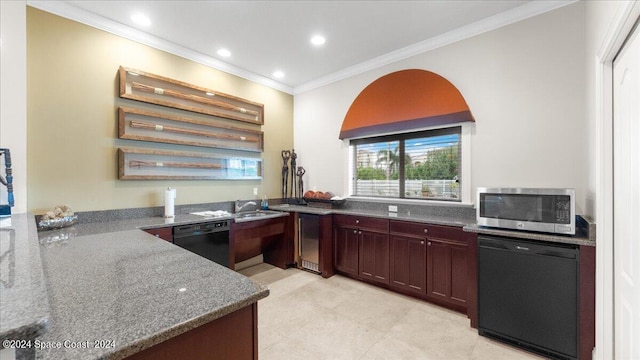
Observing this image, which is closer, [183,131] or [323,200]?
[183,131]

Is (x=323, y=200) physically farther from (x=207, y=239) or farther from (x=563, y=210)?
(x=563, y=210)

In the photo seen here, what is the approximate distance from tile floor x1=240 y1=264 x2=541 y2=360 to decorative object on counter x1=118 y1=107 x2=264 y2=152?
84.5 inches

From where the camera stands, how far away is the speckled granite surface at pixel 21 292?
0.57m

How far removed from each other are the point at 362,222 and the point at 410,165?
101cm

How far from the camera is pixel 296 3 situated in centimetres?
253

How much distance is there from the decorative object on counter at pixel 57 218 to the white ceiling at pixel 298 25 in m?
1.88

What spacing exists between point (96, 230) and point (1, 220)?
55 centimetres

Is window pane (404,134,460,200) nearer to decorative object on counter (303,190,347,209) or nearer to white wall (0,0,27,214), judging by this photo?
decorative object on counter (303,190,347,209)

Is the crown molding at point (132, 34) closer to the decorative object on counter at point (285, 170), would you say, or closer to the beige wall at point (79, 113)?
the beige wall at point (79, 113)

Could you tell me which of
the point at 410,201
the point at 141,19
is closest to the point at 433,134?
the point at 410,201

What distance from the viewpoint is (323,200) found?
4090 millimetres

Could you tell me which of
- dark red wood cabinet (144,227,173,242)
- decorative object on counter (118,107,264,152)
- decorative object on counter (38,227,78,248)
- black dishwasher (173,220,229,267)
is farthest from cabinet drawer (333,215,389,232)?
decorative object on counter (38,227,78,248)

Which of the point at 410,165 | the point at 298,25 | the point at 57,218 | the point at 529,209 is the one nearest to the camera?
the point at 529,209

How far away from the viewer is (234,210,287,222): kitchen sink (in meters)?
3.56
